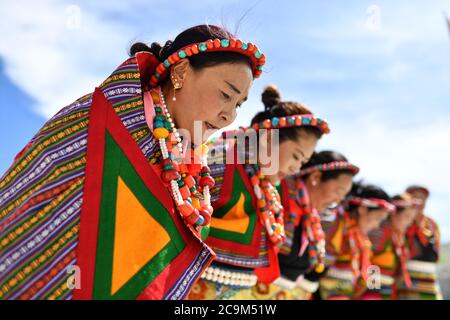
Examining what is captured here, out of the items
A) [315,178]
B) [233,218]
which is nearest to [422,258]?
[315,178]

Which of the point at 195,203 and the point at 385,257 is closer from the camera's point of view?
the point at 195,203

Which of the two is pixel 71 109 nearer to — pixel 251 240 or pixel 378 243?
pixel 251 240

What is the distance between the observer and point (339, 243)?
5996mm

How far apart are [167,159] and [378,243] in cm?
503

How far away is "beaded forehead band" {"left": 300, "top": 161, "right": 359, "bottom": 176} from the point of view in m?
5.11

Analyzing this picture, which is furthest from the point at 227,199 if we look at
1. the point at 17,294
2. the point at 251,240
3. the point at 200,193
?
the point at 17,294

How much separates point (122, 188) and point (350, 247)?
4.38 metres

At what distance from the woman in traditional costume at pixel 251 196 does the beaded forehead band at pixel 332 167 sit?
0.78 metres

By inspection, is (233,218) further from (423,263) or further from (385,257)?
(423,263)

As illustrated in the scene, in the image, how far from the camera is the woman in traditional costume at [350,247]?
5926 mm

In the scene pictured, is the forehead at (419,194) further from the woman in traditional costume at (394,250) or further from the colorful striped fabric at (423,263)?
the woman in traditional costume at (394,250)

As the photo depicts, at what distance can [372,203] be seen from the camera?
21.7 feet

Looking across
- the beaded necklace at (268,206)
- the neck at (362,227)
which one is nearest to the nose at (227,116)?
the beaded necklace at (268,206)

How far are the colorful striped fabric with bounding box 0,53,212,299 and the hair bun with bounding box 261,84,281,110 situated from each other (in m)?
2.21
